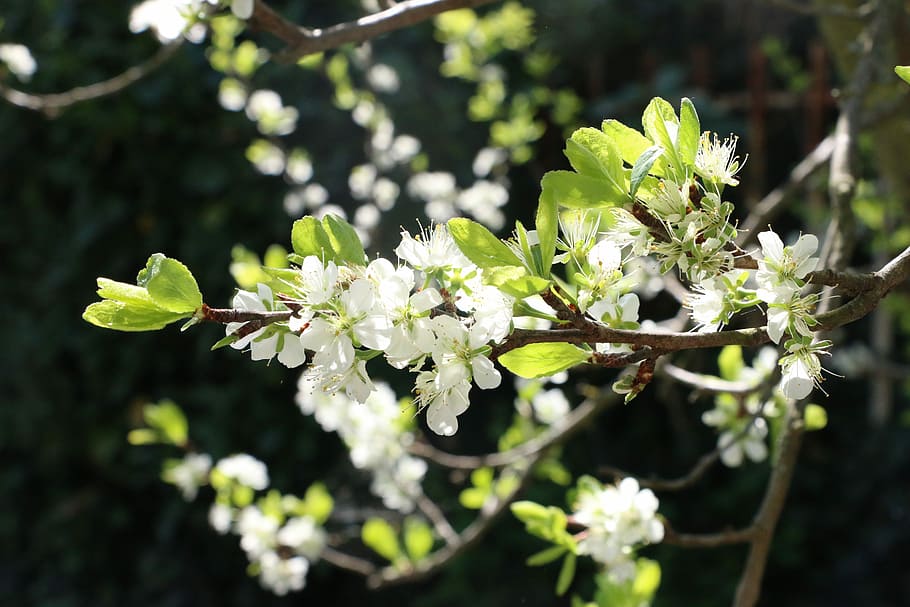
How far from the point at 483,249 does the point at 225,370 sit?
2.17 meters

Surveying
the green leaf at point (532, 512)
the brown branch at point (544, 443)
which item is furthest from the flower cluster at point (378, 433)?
the green leaf at point (532, 512)

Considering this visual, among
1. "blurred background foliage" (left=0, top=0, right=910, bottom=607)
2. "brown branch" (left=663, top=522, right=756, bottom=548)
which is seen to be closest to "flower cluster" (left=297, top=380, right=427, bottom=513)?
"brown branch" (left=663, top=522, right=756, bottom=548)

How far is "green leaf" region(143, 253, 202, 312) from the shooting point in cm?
56

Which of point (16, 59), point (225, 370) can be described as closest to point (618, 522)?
point (16, 59)

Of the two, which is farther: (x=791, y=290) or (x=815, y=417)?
(x=815, y=417)

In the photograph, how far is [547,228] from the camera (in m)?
0.55

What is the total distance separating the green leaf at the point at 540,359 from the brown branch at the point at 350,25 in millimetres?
437

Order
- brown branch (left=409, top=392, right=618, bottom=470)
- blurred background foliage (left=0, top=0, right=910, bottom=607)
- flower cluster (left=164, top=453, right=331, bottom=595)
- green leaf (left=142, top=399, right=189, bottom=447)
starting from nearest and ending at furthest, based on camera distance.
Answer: brown branch (left=409, top=392, right=618, bottom=470) → flower cluster (left=164, top=453, right=331, bottom=595) → green leaf (left=142, top=399, right=189, bottom=447) → blurred background foliage (left=0, top=0, right=910, bottom=607)

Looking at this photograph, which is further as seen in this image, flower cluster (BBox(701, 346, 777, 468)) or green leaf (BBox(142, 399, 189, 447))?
green leaf (BBox(142, 399, 189, 447))

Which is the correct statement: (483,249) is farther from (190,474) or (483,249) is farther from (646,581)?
(190,474)

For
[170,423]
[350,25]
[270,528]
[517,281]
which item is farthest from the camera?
[170,423]

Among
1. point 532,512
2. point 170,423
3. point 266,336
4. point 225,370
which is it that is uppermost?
point 266,336

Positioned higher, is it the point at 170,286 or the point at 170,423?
the point at 170,286

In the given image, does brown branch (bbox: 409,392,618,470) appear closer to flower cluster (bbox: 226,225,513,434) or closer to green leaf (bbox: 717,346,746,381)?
green leaf (bbox: 717,346,746,381)
